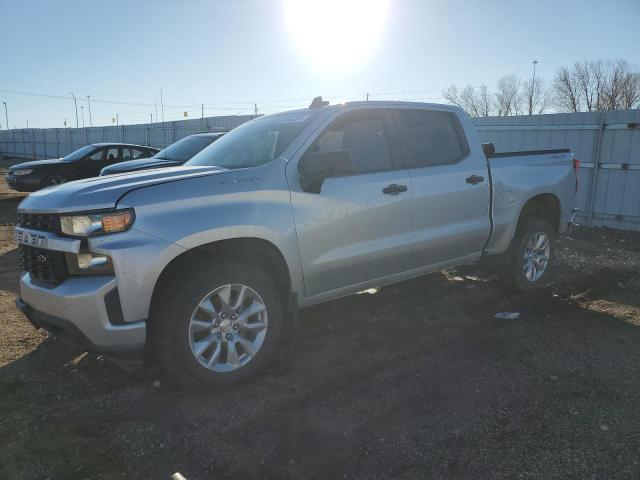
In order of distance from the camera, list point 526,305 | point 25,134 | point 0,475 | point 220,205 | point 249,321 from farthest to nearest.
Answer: point 25,134
point 526,305
point 249,321
point 220,205
point 0,475

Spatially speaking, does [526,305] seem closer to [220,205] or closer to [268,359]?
[268,359]

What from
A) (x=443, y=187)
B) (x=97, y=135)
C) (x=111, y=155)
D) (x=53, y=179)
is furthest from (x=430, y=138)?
(x=97, y=135)

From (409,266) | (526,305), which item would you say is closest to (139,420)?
(409,266)

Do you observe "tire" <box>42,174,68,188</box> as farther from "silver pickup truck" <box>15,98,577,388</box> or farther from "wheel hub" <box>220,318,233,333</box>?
"wheel hub" <box>220,318,233,333</box>

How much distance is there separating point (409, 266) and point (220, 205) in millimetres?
1896

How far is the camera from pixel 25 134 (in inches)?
1657

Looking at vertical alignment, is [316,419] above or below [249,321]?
below

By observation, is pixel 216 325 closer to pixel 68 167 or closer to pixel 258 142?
pixel 258 142

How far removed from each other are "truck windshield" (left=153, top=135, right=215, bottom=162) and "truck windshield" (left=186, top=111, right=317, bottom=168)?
498cm

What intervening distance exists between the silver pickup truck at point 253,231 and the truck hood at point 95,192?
13 millimetres

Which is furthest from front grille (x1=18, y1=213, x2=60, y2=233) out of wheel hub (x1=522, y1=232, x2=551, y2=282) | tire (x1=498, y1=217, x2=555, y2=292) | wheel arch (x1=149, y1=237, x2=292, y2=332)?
wheel hub (x1=522, y1=232, x2=551, y2=282)

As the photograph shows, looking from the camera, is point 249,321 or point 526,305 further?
point 526,305

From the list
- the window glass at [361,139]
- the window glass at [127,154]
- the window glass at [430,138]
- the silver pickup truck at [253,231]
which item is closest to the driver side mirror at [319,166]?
the silver pickup truck at [253,231]

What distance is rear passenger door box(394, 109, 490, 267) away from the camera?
14.4 feet
